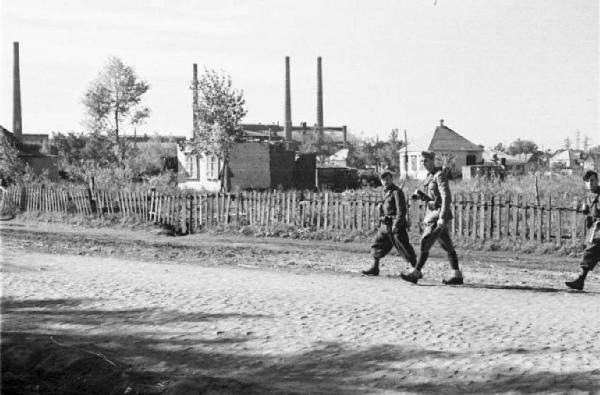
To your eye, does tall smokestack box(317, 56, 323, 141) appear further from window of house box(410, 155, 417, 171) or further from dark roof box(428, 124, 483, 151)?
window of house box(410, 155, 417, 171)

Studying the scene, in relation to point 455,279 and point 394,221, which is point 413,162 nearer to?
point 394,221

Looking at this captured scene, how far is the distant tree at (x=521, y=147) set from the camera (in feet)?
392

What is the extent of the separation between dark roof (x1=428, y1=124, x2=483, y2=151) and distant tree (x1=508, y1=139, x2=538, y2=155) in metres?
48.2

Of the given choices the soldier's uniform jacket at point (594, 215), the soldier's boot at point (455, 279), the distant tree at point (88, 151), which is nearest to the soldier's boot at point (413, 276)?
the soldier's boot at point (455, 279)

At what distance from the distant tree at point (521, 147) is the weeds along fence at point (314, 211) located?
323 feet

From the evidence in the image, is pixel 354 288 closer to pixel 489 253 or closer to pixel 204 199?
pixel 489 253

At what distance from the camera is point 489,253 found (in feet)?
55.8

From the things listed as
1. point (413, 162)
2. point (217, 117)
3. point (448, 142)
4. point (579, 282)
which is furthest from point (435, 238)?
point (448, 142)

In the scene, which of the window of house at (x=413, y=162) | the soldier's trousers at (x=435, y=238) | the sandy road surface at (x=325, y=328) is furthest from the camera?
the window of house at (x=413, y=162)

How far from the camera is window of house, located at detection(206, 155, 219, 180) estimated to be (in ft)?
157

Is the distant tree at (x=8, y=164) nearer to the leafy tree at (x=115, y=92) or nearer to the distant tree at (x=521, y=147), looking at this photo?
the leafy tree at (x=115, y=92)

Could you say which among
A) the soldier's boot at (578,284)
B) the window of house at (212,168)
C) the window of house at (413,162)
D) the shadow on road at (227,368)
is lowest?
the shadow on road at (227,368)

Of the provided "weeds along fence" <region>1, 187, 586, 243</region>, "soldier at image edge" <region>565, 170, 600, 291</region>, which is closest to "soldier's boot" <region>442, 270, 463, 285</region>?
"soldier at image edge" <region>565, 170, 600, 291</region>

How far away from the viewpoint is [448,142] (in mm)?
72500
